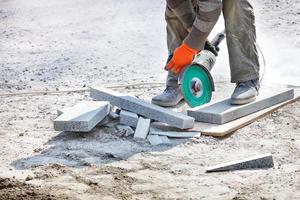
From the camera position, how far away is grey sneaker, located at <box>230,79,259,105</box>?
4.95 meters

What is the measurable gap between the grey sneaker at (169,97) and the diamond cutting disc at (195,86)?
0.23 m

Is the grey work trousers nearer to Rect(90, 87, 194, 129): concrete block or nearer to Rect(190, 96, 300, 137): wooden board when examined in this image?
Rect(190, 96, 300, 137): wooden board

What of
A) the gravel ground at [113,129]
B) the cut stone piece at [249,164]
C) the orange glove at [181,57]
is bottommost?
the gravel ground at [113,129]

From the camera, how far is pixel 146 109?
4.80 m

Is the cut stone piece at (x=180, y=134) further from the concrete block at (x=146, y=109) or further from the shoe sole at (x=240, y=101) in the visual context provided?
the shoe sole at (x=240, y=101)

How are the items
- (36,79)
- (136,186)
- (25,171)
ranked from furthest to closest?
(36,79)
(25,171)
(136,186)

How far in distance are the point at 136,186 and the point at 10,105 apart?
2.11m

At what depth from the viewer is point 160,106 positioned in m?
5.23

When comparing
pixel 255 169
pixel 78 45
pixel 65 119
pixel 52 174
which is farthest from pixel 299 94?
pixel 78 45

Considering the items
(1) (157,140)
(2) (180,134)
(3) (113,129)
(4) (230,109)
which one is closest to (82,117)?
(3) (113,129)

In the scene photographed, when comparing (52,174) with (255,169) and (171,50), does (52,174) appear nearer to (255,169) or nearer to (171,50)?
(255,169)

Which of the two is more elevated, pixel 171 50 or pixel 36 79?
pixel 171 50

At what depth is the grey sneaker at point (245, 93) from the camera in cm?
495

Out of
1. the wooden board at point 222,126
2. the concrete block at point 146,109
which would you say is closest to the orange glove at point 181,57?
the concrete block at point 146,109
